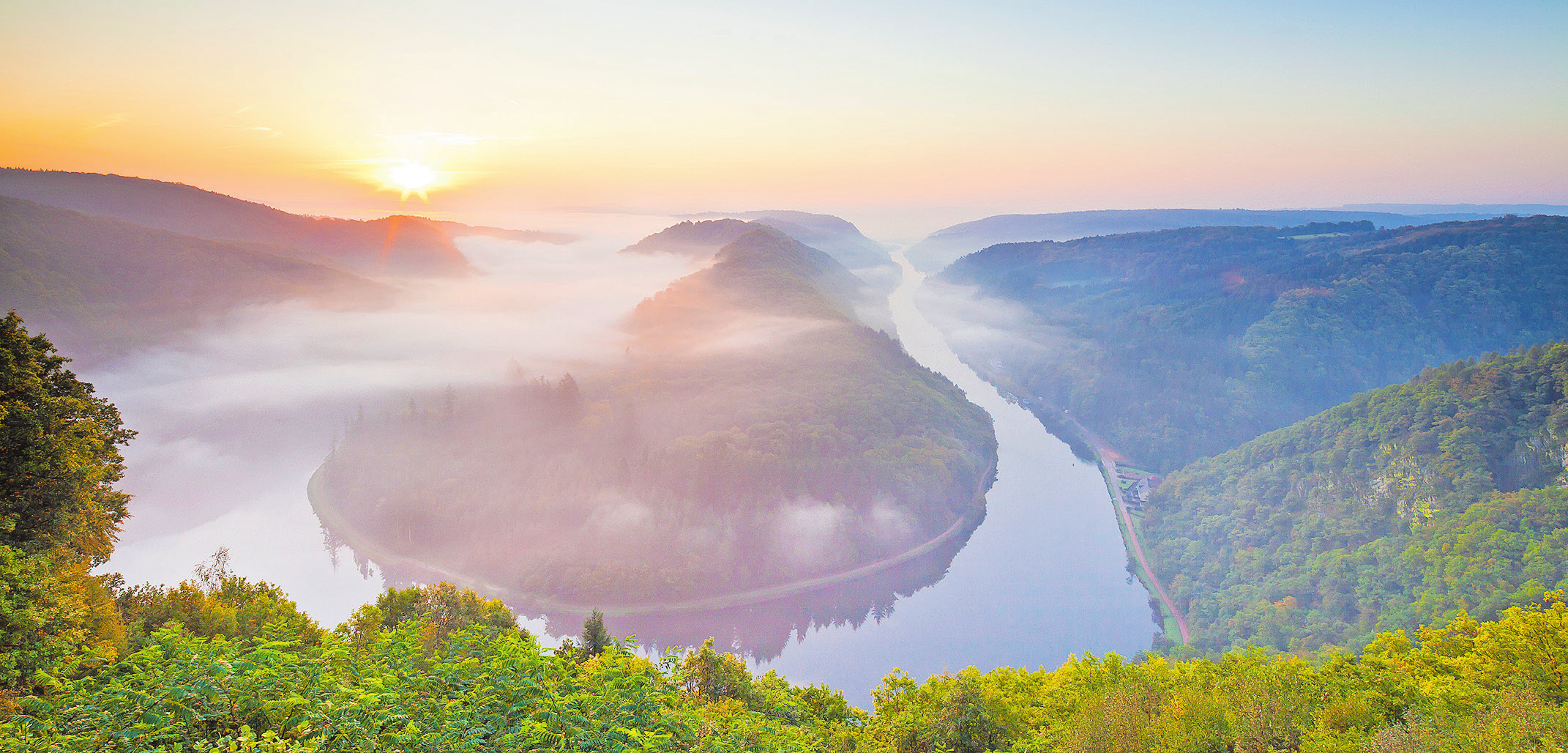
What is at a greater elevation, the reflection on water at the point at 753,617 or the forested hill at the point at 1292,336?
the forested hill at the point at 1292,336

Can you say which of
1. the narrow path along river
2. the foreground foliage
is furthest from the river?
the foreground foliage

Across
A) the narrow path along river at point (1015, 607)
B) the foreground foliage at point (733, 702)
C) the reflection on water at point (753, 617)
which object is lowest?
the narrow path along river at point (1015, 607)

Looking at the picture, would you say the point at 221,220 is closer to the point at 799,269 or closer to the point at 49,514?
the point at 799,269

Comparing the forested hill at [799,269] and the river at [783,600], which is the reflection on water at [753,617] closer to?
the river at [783,600]

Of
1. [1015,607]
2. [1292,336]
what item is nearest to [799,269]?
[1292,336]

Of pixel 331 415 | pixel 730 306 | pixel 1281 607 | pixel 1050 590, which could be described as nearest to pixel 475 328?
pixel 331 415

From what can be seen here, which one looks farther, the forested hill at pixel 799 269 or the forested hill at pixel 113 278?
the forested hill at pixel 799 269

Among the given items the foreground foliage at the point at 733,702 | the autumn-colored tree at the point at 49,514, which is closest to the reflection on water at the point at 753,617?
the foreground foliage at the point at 733,702

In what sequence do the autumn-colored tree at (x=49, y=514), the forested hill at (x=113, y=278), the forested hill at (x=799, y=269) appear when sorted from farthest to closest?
the forested hill at (x=799, y=269), the forested hill at (x=113, y=278), the autumn-colored tree at (x=49, y=514)
